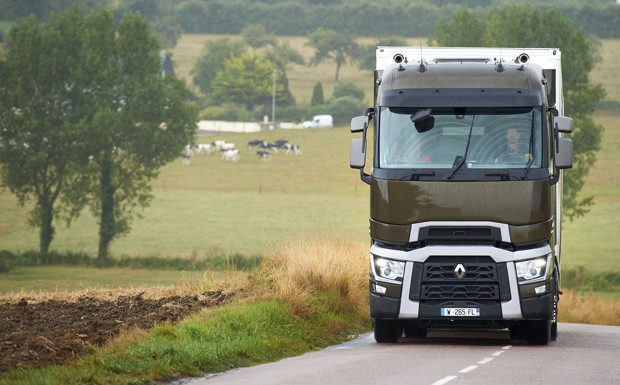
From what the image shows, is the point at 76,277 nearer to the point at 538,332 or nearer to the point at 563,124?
the point at 538,332

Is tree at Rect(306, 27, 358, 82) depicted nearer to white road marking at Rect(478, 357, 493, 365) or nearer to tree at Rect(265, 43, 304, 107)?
tree at Rect(265, 43, 304, 107)

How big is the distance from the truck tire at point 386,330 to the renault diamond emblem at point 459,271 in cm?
172

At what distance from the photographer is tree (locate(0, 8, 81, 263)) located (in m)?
76.4

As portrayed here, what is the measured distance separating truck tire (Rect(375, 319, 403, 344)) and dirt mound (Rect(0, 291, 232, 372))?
3231 mm

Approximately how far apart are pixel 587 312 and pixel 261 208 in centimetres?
7027

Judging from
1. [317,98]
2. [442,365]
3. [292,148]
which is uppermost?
[317,98]

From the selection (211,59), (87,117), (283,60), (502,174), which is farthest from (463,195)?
(283,60)

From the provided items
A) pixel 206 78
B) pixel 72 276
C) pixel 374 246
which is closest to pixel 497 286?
pixel 374 246

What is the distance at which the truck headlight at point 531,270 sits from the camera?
50.2 ft

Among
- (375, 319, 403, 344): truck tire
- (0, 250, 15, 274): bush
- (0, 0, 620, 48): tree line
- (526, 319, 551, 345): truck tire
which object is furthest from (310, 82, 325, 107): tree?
(526, 319, 551, 345): truck tire

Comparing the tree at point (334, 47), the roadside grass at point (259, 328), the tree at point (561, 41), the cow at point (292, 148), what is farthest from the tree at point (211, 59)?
the roadside grass at point (259, 328)

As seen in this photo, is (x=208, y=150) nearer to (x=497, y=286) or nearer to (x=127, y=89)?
(x=127, y=89)

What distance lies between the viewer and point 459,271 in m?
15.4

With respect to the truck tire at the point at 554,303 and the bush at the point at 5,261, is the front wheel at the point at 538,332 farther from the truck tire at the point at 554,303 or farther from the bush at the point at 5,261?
the bush at the point at 5,261
